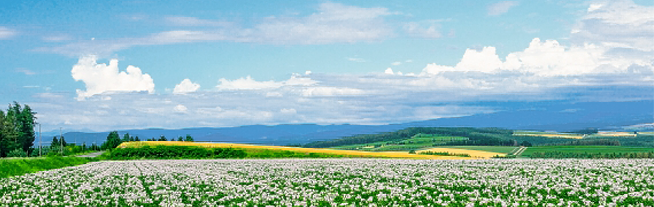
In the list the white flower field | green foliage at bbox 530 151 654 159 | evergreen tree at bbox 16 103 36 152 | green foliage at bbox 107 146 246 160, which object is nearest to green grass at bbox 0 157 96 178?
the white flower field

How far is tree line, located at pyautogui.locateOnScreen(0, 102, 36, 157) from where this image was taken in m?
→ 132

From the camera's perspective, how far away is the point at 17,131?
143 m

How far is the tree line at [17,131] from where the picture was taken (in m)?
132

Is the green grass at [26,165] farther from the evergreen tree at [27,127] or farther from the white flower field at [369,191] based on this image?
the evergreen tree at [27,127]

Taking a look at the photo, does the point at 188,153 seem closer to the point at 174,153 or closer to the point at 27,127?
the point at 174,153

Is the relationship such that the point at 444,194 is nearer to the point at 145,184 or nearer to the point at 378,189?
the point at 378,189

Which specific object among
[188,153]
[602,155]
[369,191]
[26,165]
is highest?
[188,153]

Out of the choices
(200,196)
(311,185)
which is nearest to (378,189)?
(311,185)

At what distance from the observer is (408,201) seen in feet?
72.3

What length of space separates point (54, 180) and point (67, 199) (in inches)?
449

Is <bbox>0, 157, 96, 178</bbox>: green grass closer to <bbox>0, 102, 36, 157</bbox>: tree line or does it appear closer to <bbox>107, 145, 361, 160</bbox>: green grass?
<bbox>107, 145, 361, 160</bbox>: green grass

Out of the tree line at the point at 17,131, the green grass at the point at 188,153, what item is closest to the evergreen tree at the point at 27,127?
the tree line at the point at 17,131

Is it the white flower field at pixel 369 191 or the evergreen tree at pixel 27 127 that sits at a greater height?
the evergreen tree at pixel 27 127

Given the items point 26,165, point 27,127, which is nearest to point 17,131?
point 27,127
